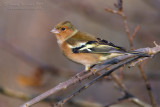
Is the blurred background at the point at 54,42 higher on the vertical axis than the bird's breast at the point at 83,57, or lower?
higher

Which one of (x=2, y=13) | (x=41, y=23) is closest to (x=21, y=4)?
(x=2, y=13)

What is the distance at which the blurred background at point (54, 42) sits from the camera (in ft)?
17.1

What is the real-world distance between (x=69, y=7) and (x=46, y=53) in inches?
82.7

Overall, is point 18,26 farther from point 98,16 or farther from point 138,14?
point 138,14

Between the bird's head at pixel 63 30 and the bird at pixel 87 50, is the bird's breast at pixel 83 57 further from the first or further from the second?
the bird's head at pixel 63 30

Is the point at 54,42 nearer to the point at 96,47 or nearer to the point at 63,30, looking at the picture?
the point at 63,30

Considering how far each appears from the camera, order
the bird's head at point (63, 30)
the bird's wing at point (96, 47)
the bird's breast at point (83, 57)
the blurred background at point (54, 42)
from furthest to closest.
A: 1. the blurred background at point (54, 42)
2. the bird's head at point (63, 30)
3. the bird's breast at point (83, 57)
4. the bird's wing at point (96, 47)

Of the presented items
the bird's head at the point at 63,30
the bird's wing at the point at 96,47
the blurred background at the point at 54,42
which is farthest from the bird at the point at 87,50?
the blurred background at the point at 54,42

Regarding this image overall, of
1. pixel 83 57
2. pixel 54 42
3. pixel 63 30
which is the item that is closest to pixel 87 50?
pixel 83 57

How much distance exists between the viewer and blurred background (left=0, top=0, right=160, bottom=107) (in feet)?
17.1

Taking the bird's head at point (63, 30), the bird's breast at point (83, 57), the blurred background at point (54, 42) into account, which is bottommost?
the bird's breast at point (83, 57)

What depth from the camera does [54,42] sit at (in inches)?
291

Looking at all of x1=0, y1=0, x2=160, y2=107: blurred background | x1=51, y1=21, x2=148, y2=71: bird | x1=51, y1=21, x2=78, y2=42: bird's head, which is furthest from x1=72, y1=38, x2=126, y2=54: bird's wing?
x1=0, y1=0, x2=160, y2=107: blurred background

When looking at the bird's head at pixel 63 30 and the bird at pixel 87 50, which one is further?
the bird's head at pixel 63 30
